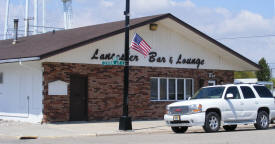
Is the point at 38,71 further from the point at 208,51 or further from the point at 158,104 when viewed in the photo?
the point at 208,51

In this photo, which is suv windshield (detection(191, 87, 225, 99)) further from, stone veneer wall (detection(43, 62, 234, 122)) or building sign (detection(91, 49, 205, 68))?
stone veneer wall (detection(43, 62, 234, 122))

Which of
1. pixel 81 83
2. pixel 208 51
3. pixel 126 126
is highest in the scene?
pixel 208 51

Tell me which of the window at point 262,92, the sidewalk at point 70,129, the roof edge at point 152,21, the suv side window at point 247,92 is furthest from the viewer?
the roof edge at point 152,21

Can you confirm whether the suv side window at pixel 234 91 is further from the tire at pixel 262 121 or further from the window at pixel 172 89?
the window at pixel 172 89

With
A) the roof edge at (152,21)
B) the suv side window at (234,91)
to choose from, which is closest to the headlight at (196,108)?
the suv side window at (234,91)

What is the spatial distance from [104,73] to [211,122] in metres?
7.48

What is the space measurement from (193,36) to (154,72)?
2949mm

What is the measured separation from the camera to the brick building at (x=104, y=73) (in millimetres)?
22141

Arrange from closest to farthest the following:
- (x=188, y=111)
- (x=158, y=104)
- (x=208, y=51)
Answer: (x=188, y=111)
(x=158, y=104)
(x=208, y=51)

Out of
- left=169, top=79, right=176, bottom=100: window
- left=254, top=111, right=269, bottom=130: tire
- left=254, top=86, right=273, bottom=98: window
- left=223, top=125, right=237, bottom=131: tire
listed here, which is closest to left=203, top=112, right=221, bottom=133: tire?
left=223, top=125, right=237, bottom=131: tire

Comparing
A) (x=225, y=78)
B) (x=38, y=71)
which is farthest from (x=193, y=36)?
(x=38, y=71)

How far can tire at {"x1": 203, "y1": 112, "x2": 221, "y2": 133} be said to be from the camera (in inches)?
703

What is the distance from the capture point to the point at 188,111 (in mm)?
17891

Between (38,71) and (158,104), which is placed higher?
(38,71)
